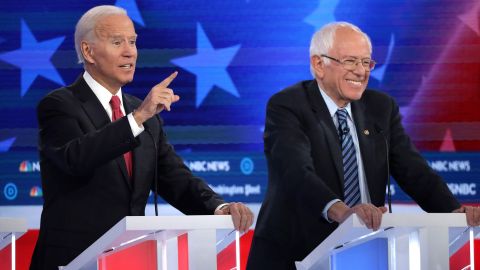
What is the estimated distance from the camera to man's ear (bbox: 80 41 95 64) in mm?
3768

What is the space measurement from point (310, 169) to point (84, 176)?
0.74m

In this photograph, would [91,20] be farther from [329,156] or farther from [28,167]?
[28,167]

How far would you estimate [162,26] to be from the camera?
17.2 feet

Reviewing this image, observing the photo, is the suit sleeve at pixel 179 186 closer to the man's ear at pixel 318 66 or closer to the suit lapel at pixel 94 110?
the suit lapel at pixel 94 110

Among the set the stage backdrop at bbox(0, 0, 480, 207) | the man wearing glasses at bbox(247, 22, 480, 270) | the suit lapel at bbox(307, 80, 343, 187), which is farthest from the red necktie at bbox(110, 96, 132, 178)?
the stage backdrop at bbox(0, 0, 480, 207)

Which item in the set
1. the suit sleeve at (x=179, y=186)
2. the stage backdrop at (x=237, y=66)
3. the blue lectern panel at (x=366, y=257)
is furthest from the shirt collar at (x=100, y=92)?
the stage backdrop at (x=237, y=66)

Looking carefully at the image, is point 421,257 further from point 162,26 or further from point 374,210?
point 162,26

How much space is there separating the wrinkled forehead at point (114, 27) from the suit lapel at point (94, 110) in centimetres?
21

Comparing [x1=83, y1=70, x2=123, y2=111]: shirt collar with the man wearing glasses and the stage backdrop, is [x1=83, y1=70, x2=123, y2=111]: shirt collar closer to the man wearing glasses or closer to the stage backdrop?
the man wearing glasses

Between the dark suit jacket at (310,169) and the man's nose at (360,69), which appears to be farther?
the man's nose at (360,69)

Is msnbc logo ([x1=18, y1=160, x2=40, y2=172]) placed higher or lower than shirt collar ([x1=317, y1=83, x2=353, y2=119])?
higher

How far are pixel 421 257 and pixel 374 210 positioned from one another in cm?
17

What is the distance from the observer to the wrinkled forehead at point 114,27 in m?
3.76

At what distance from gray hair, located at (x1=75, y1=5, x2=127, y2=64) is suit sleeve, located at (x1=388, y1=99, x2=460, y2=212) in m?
1.07
